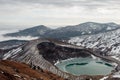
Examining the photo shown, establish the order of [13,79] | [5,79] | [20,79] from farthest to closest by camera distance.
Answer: [20,79], [13,79], [5,79]

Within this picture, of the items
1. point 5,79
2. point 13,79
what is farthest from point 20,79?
point 5,79

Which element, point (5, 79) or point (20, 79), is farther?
point (20, 79)

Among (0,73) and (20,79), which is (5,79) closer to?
(0,73)

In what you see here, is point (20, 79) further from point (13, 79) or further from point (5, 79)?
point (5, 79)

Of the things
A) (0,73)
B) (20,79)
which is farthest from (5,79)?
(20,79)

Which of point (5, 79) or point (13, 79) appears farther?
point (13, 79)

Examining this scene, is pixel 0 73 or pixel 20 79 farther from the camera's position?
pixel 20 79

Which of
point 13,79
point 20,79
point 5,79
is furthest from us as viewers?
point 20,79
